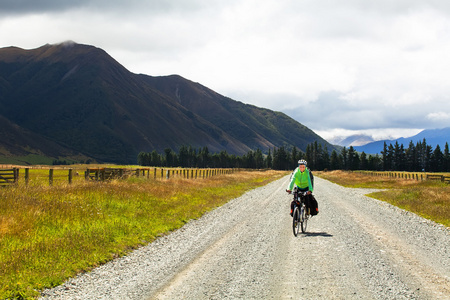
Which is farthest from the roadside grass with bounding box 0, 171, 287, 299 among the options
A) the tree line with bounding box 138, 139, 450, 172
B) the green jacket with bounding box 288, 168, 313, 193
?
the tree line with bounding box 138, 139, 450, 172

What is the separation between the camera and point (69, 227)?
11578 millimetres

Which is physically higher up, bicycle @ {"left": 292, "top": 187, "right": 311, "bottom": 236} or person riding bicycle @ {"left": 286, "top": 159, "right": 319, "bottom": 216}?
person riding bicycle @ {"left": 286, "top": 159, "right": 319, "bottom": 216}

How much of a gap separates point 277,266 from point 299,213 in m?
4.44

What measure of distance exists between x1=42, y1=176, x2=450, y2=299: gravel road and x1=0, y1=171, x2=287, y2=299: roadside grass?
0.54 meters

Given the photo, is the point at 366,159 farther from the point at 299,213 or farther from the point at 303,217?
the point at 299,213

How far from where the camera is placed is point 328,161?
179250 millimetres

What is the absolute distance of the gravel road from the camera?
259 inches

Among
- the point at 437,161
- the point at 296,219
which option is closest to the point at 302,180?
the point at 296,219

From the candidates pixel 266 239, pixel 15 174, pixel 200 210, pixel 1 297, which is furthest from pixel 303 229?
pixel 15 174

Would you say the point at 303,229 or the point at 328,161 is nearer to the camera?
the point at 303,229

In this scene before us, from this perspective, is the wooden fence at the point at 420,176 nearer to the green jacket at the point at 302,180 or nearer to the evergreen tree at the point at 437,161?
the green jacket at the point at 302,180

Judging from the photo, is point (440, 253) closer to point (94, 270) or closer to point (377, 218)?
point (377, 218)

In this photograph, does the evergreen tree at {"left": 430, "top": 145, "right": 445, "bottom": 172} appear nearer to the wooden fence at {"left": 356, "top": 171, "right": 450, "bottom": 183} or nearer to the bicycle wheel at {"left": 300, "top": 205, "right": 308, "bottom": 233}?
the wooden fence at {"left": 356, "top": 171, "right": 450, "bottom": 183}

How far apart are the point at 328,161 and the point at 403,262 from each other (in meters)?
178
